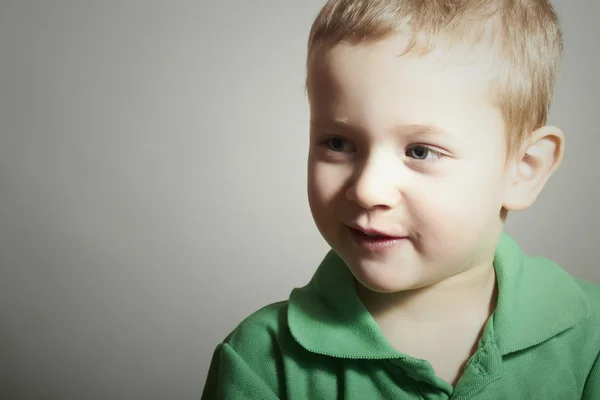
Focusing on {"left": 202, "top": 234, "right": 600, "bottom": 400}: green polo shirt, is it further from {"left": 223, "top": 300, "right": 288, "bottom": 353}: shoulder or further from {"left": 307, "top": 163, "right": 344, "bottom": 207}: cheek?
{"left": 307, "top": 163, "right": 344, "bottom": 207}: cheek

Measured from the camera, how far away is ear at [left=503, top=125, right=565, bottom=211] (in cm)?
66

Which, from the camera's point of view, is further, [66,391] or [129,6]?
[66,391]

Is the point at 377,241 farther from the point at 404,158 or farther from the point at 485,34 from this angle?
→ the point at 485,34

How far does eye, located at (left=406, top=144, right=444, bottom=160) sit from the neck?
159 millimetres

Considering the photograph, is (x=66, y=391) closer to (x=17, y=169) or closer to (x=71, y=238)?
(x=71, y=238)

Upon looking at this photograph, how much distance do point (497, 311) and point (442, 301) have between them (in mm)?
59

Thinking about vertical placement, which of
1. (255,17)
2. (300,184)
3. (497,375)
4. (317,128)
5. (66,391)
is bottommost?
(66,391)

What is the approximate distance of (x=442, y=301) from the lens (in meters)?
0.70

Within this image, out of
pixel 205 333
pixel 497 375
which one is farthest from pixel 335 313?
pixel 205 333

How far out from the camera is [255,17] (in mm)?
1205

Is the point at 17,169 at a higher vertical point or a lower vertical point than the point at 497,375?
higher

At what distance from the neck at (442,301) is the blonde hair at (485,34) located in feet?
0.50

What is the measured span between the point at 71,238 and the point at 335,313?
761mm

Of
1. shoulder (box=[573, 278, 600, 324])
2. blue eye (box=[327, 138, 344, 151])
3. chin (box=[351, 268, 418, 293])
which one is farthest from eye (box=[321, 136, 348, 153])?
→ shoulder (box=[573, 278, 600, 324])
